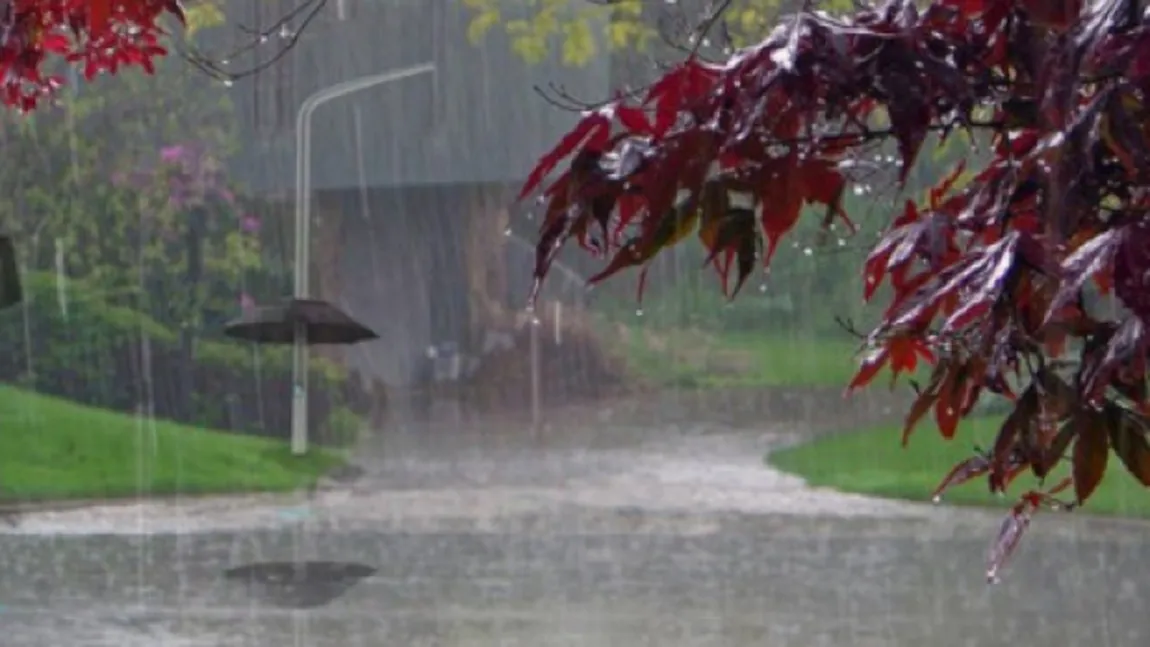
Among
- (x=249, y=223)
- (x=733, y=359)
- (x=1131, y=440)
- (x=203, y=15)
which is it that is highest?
(x=203, y=15)

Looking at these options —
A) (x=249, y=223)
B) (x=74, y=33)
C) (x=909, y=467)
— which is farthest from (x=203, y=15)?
(x=249, y=223)

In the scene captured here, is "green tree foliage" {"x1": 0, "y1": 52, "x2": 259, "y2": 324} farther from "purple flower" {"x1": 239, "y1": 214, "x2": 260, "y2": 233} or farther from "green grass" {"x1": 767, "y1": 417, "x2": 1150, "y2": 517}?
"green grass" {"x1": 767, "y1": 417, "x2": 1150, "y2": 517}

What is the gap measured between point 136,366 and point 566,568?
24.3 ft

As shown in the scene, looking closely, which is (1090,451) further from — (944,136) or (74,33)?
(74,33)

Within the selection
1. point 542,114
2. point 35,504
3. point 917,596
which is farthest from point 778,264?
point 917,596

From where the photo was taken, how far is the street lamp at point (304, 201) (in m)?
14.2

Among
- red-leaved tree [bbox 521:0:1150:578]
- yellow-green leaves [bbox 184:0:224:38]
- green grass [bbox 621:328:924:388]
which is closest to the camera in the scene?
red-leaved tree [bbox 521:0:1150:578]

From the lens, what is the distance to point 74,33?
11.5 ft

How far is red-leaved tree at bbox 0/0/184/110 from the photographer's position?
3.11 m

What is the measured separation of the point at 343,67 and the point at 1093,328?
558 inches

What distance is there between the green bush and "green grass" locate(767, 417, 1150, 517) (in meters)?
4.15

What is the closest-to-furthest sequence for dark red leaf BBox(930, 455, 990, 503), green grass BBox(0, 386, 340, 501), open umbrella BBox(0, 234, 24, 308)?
dark red leaf BBox(930, 455, 990, 503)
open umbrella BBox(0, 234, 24, 308)
green grass BBox(0, 386, 340, 501)

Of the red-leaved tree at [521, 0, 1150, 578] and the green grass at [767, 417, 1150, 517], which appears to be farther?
the green grass at [767, 417, 1150, 517]

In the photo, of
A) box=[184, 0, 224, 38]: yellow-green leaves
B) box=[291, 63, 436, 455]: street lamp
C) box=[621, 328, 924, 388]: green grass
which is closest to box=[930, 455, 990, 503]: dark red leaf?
box=[184, 0, 224, 38]: yellow-green leaves
